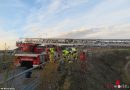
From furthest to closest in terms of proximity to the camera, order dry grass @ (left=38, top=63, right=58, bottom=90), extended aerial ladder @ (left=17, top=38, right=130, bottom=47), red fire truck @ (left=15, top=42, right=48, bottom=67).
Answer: extended aerial ladder @ (left=17, top=38, right=130, bottom=47), red fire truck @ (left=15, top=42, right=48, bottom=67), dry grass @ (left=38, top=63, right=58, bottom=90)

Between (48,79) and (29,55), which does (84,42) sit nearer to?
(29,55)

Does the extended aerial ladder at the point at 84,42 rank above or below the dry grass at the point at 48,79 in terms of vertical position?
above

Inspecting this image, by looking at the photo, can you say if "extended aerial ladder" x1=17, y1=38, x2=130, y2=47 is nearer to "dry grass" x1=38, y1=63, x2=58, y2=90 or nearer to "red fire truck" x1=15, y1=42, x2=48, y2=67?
"red fire truck" x1=15, y1=42, x2=48, y2=67

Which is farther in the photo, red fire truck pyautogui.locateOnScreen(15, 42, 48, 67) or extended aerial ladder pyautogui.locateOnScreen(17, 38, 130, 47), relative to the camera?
extended aerial ladder pyautogui.locateOnScreen(17, 38, 130, 47)

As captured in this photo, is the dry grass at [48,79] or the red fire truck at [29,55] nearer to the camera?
the dry grass at [48,79]

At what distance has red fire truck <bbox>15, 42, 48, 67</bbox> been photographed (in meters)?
17.4

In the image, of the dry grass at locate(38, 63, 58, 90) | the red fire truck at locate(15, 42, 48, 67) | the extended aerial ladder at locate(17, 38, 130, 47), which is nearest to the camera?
the dry grass at locate(38, 63, 58, 90)

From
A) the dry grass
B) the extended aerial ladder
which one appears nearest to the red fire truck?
the extended aerial ladder

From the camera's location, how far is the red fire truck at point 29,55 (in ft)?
57.2

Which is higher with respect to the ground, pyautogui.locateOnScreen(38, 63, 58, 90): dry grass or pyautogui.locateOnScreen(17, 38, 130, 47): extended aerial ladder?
pyautogui.locateOnScreen(17, 38, 130, 47): extended aerial ladder

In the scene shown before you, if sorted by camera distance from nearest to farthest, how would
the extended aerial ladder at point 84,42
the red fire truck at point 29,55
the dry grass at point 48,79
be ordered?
the dry grass at point 48,79 → the red fire truck at point 29,55 → the extended aerial ladder at point 84,42

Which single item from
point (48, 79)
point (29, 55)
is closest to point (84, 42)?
point (29, 55)

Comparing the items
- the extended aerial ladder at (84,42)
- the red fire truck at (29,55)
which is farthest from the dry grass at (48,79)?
the extended aerial ladder at (84,42)

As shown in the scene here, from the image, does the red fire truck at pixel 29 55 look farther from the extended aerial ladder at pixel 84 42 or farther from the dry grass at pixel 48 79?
the dry grass at pixel 48 79
